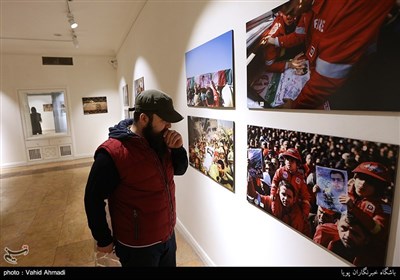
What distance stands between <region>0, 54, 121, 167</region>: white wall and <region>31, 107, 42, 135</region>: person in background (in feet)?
1.26

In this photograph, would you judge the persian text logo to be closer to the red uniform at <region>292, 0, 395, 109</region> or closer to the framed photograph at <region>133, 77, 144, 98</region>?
the framed photograph at <region>133, 77, 144, 98</region>

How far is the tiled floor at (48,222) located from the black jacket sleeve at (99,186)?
1.53 m

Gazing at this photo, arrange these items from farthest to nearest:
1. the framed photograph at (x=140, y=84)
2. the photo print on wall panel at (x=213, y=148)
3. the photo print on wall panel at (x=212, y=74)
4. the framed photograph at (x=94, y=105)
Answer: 1. the framed photograph at (x=94, y=105)
2. the framed photograph at (x=140, y=84)
3. the photo print on wall panel at (x=213, y=148)
4. the photo print on wall panel at (x=212, y=74)

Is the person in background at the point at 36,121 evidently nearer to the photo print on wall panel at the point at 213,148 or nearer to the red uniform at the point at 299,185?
the photo print on wall panel at the point at 213,148

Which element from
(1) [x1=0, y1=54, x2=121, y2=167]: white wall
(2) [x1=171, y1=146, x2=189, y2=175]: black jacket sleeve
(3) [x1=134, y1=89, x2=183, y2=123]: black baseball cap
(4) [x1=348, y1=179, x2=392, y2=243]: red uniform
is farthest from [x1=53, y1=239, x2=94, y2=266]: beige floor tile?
(1) [x1=0, y1=54, x2=121, y2=167]: white wall

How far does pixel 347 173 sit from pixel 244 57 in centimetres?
95

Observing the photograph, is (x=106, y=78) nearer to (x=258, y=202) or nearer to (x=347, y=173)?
(x=258, y=202)

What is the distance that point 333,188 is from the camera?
3.48 ft

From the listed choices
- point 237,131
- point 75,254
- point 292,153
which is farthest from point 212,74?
point 75,254

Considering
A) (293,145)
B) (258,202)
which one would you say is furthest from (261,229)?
(293,145)

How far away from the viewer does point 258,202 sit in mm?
1571

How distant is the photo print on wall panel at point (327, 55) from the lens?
85 cm

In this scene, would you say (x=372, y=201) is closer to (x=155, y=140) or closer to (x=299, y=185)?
(x=299, y=185)

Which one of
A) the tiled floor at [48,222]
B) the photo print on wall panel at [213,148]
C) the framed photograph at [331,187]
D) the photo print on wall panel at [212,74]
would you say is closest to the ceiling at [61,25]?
the photo print on wall panel at [212,74]
